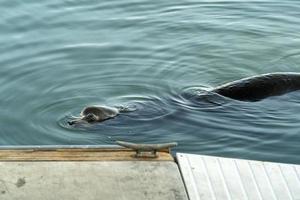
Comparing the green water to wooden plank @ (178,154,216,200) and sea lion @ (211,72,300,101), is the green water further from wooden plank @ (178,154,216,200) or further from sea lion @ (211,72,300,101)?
wooden plank @ (178,154,216,200)

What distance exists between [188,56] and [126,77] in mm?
1180

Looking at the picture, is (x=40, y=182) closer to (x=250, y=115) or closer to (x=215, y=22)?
(x=250, y=115)

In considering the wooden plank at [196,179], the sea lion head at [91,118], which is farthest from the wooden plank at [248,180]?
the sea lion head at [91,118]

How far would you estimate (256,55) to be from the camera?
945 centimetres

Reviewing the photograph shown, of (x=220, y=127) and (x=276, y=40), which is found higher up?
(x=276, y=40)

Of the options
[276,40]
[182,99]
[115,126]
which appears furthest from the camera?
[276,40]

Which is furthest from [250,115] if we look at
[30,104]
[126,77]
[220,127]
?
[30,104]

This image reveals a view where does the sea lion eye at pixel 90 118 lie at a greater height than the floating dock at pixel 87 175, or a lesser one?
greater

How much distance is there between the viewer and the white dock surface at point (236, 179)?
4539 mm

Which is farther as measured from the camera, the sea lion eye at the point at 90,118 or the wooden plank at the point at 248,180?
the sea lion eye at the point at 90,118

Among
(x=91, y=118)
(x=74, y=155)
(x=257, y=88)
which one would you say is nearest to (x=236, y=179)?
(x=74, y=155)

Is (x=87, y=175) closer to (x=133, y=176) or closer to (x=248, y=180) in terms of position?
(x=133, y=176)

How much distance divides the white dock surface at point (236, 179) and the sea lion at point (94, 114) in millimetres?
2206

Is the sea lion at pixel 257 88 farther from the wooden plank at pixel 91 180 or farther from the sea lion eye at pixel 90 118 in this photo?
the wooden plank at pixel 91 180
